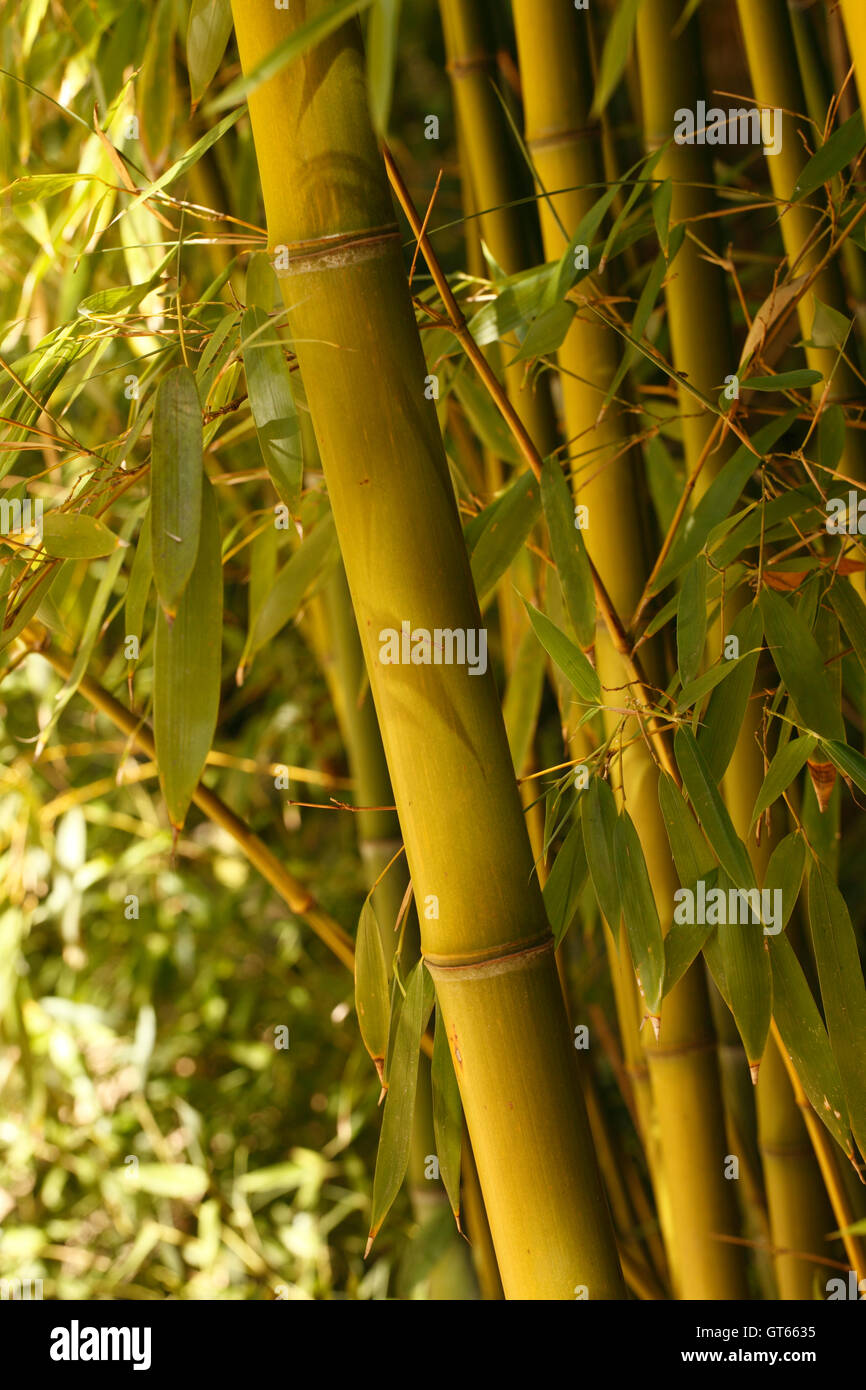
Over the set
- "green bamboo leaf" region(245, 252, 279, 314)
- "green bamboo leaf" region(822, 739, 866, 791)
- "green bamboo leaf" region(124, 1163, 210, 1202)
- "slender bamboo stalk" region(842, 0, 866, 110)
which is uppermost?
"green bamboo leaf" region(245, 252, 279, 314)

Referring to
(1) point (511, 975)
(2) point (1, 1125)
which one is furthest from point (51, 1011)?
(1) point (511, 975)

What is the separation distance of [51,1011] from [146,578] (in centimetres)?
86

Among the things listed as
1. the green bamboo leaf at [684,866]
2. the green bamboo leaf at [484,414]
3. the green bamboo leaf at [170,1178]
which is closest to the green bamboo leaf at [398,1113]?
the green bamboo leaf at [684,866]

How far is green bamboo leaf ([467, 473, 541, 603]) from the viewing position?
1.81 ft

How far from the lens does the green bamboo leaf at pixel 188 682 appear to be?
1.26 feet

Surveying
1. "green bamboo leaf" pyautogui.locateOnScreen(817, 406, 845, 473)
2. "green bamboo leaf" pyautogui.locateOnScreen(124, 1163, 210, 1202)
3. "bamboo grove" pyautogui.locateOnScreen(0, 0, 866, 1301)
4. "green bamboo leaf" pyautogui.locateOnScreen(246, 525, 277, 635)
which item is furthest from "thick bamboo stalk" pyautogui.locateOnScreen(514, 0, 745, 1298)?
"green bamboo leaf" pyautogui.locateOnScreen(124, 1163, 210, 1202)

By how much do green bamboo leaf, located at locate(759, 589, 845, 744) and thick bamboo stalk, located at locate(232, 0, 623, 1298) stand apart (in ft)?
0.43

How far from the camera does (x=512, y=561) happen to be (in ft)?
1.90

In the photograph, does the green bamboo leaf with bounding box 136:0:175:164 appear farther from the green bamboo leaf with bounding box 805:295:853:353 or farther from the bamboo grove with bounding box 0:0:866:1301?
the green bamboo leaf with bounding box 805:295:853:353

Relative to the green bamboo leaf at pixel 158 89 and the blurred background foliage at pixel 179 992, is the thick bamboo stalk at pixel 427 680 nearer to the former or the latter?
the green bamboo leaf at pixel 158 89

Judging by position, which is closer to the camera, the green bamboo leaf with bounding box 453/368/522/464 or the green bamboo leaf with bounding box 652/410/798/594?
the green bamboo leaf with bounding box 652/410/798/594

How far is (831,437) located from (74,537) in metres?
0.36
